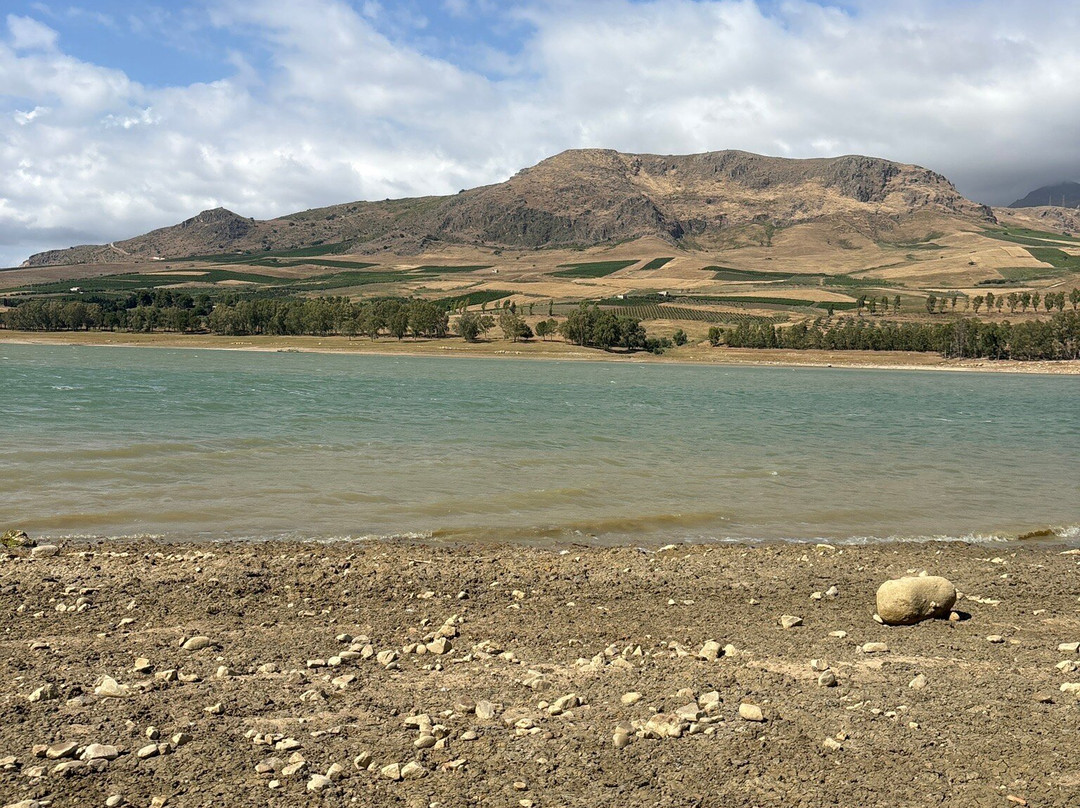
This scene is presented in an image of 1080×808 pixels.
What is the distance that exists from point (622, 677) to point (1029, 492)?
20.2 meters

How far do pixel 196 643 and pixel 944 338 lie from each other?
6936 inches

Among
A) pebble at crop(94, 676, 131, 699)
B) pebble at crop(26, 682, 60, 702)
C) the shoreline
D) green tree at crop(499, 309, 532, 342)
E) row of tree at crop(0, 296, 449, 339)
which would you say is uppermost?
row of tree at crop(0, 296, 449, 339)

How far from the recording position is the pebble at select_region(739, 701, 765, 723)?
800cm

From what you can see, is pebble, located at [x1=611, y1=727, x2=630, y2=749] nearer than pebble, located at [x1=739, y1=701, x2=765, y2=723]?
Yes

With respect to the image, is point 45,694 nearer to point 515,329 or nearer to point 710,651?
point 710,651

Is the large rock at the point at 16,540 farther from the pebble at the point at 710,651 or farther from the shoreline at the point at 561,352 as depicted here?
the shoreline at the point at 561,352

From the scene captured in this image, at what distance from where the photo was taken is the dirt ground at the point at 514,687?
685 centimetres

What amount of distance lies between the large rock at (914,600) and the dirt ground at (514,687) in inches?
11.7

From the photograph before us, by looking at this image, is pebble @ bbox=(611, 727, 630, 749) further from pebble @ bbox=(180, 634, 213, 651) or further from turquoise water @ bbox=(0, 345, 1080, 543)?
turquoise water @ bbox=(0, 345, 1080, 543)

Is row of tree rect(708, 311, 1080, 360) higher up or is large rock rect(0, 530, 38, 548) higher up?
large rock rect(0, 530, 38, 548)

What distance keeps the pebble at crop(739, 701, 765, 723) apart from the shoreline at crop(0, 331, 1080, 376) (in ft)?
484

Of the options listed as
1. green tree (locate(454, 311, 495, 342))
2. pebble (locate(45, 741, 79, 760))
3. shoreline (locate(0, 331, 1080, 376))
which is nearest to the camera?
pebble (locate(45, 741, 79, 760))

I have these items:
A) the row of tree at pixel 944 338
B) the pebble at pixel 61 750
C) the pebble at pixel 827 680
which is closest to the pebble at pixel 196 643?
the pebble at pixel 61 750

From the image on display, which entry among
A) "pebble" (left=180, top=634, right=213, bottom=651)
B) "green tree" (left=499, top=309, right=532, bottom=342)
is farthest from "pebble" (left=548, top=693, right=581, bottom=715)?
"green tree" (left=499, top=309, right=532, bottom=342)
